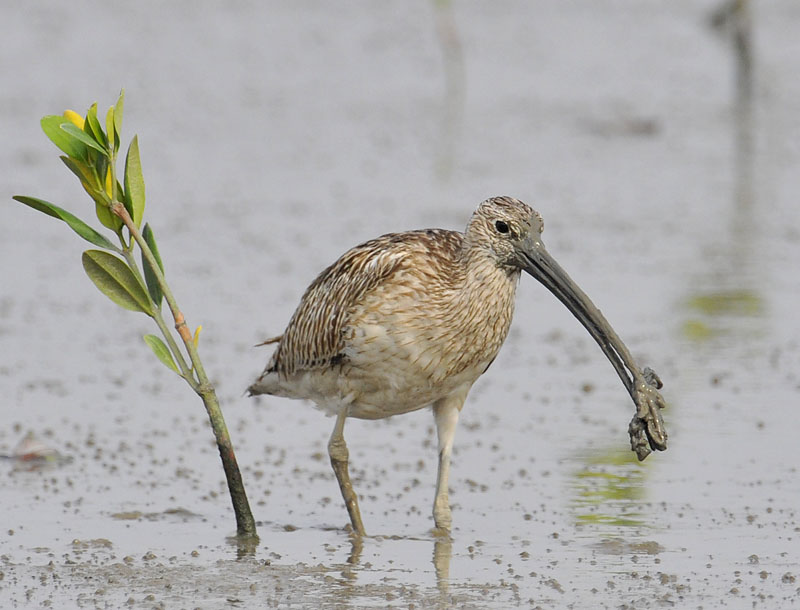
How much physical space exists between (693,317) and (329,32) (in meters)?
16.8

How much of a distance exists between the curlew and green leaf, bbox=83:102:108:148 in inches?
56.6

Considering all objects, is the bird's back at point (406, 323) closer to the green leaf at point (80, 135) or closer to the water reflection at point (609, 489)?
the water reflection at point (609, 489)

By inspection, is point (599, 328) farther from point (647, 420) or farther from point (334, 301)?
point (334, 301)

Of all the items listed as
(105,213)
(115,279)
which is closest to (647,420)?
(115,279)

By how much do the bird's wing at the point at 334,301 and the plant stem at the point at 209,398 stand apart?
29.5 inches

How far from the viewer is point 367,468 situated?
29.0ft

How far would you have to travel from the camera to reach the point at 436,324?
7.32 metres

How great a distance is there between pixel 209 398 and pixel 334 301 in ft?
3.03

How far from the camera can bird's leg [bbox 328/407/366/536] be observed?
767cm

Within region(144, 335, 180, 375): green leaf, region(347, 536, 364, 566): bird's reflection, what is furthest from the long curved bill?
region(144, 335, 180, 375): green leaf

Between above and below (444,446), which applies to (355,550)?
below

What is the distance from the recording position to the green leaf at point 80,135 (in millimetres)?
6730

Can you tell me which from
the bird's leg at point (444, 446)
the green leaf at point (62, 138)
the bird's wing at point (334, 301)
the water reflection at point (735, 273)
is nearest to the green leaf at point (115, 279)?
the green leaf at point (62, 138)

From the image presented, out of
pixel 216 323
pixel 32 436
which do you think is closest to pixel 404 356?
pixel 32 436
